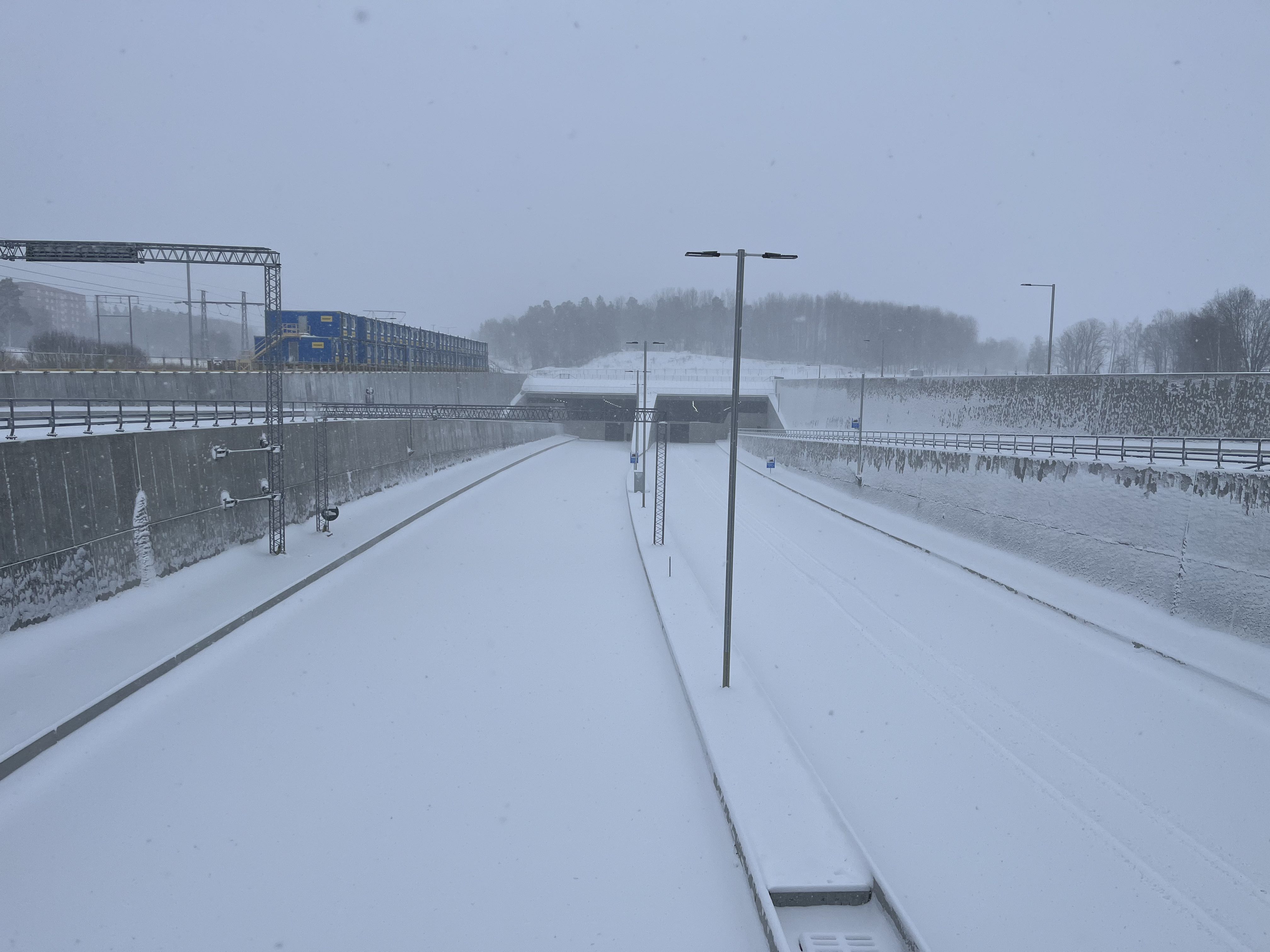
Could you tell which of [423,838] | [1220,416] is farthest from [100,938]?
[1220,416]

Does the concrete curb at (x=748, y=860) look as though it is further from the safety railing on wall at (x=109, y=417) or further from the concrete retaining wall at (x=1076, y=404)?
the concrete retaining wall at (x=1076, y=404)

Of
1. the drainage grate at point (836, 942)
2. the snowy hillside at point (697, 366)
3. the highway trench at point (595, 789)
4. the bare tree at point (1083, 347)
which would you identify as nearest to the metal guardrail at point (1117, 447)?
the highway trench at point (595, 789)

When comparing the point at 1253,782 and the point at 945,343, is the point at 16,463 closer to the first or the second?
the point at 1253,782

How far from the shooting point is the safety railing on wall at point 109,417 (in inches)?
715

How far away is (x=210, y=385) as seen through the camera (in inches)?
1638

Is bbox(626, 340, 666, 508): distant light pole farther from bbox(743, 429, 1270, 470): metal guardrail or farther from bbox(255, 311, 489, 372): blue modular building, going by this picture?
bbox(255, 311, 489, 372): blue modular building

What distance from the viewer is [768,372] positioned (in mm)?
150625

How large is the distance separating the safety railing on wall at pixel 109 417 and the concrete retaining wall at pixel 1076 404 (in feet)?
137

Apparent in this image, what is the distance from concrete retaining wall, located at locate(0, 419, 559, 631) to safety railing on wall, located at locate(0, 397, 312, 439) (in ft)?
2.42

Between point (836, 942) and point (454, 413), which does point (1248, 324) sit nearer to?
point (454, 413)

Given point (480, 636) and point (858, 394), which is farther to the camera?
point (858, 394)

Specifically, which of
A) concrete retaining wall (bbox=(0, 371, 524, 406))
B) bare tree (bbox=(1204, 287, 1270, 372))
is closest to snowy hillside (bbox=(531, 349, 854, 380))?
bare tree (bbox=(1204, 287, 1270, 372))

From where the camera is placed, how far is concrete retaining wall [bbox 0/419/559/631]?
50.6ft

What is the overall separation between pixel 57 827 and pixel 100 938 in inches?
106
